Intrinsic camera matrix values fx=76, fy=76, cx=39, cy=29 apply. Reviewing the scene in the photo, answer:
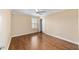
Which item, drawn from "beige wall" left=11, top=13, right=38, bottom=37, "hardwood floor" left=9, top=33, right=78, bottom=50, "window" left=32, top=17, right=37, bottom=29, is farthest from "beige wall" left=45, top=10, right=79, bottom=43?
"beige wall" left=11, top=13, right=38, bottom=37

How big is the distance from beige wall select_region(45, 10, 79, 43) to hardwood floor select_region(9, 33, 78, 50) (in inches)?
4.2

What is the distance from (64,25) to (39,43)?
548 mm

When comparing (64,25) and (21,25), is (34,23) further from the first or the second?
(64,25)

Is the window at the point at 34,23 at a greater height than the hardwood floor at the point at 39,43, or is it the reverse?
the window at the point at 34,23

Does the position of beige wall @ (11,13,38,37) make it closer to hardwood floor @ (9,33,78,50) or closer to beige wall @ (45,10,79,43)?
hardwood floor @ (9,33,78,50)

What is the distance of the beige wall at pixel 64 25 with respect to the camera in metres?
1.20

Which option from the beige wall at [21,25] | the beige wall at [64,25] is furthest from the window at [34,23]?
the beige wall at [64,25]

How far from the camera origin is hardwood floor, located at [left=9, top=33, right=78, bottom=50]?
3.83 ft

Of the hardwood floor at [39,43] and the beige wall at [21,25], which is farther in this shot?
the beige wall at [21,25]

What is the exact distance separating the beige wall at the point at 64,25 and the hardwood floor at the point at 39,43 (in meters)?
0.11

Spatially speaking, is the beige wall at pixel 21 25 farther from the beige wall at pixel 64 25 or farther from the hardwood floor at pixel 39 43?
the beige wall at pixel 64 25

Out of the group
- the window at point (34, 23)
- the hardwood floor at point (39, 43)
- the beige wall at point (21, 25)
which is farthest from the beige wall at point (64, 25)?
the beige wall at point (21, 25)
